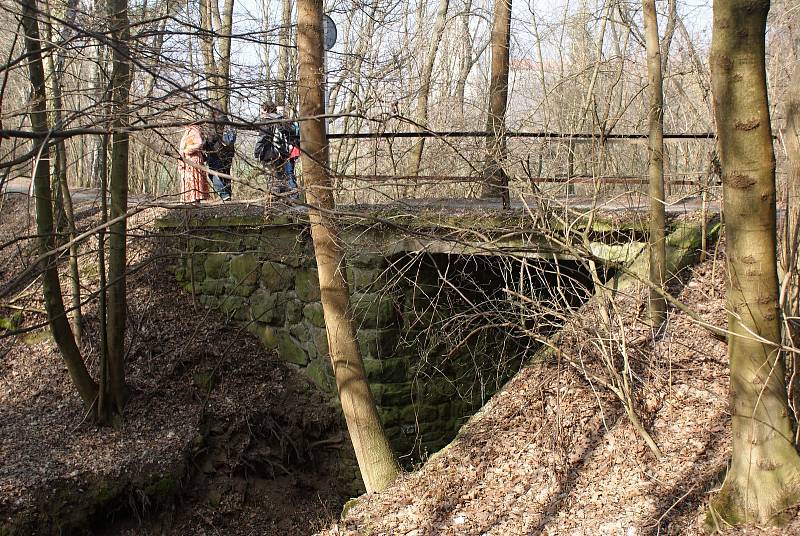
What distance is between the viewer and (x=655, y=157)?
584cm

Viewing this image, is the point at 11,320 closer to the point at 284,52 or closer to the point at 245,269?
the point at 245,269

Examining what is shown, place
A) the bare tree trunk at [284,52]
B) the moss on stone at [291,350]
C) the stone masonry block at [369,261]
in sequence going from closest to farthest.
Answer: the bare tree trunk at [284,52] → the stone masonry block at [369,261] → the moss on stone at [291,350]

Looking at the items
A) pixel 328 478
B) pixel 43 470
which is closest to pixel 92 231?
pixel 43 470

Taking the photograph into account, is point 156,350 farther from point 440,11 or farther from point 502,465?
point 440,11

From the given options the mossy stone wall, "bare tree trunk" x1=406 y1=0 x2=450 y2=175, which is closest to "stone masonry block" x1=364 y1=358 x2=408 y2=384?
the mossy stone wall

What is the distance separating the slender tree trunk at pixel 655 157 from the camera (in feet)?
19.0

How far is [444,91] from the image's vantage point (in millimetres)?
15461

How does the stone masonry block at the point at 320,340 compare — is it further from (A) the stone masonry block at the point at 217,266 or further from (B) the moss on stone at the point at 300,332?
(A) the stone masonry block at the point at 217,266

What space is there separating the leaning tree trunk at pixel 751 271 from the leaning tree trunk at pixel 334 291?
10.6 feet

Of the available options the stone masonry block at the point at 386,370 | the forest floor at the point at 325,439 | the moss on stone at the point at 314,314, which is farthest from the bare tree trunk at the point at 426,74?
the forest floor at the point at 325,439

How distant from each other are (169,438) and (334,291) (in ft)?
8.87

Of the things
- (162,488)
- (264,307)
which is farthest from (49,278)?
(264,307)

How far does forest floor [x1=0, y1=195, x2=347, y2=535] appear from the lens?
694 cm

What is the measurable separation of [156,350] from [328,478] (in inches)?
104
